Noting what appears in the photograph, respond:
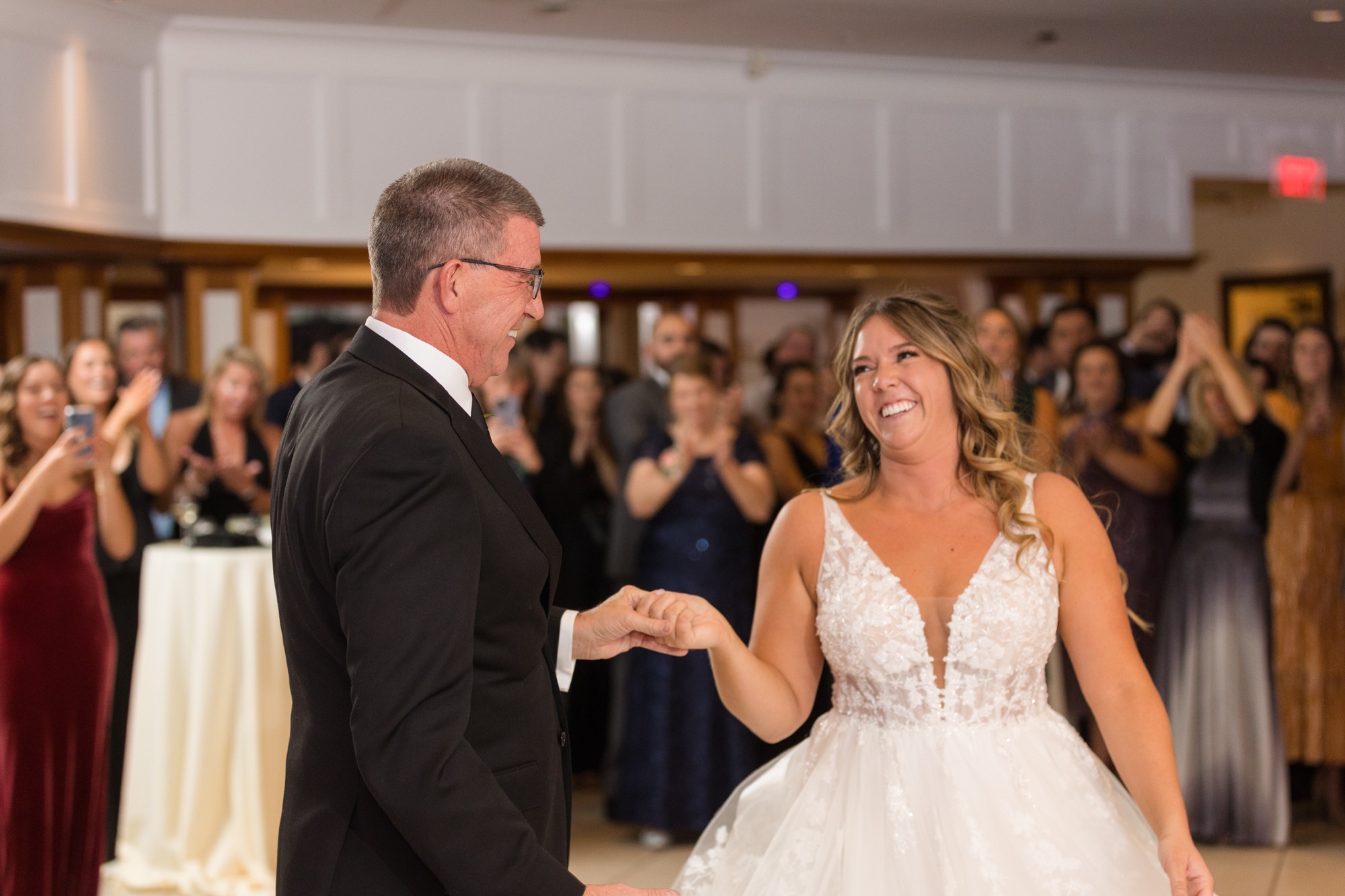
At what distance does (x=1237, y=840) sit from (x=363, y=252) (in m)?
4.55

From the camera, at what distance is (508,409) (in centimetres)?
472

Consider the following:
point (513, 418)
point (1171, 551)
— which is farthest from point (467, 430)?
point (1171, 551)

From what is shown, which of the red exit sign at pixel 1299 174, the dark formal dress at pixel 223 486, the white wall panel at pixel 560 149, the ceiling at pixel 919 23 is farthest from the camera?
the red exit sign at pixel 1299 174

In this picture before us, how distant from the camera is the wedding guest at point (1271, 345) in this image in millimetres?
5746

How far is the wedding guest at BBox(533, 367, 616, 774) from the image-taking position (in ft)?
16.5

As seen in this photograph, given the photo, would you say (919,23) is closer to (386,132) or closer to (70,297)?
(386,132)

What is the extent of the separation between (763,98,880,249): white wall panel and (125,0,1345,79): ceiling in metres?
0.35

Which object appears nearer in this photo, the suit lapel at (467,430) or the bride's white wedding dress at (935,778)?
the suit lapel at (467,430)

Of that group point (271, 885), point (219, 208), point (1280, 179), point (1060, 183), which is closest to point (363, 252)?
point (219, 208)

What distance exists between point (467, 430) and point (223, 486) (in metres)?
3.32

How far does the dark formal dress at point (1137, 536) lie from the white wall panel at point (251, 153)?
3.83m

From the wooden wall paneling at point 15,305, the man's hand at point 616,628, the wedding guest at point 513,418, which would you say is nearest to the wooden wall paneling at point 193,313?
the wooden wall paneling at point 15,305

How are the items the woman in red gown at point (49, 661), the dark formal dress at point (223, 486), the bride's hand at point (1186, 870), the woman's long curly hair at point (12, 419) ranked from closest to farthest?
the bride's hand at point (1186, 870) → the woman in red gown at point (49, 661) → the woman's long curly hair at point (12, 419) → the dark formal dress at point (223, 486)

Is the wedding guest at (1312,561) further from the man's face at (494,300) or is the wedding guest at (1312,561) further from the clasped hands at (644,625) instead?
the man's face at (494,300)
